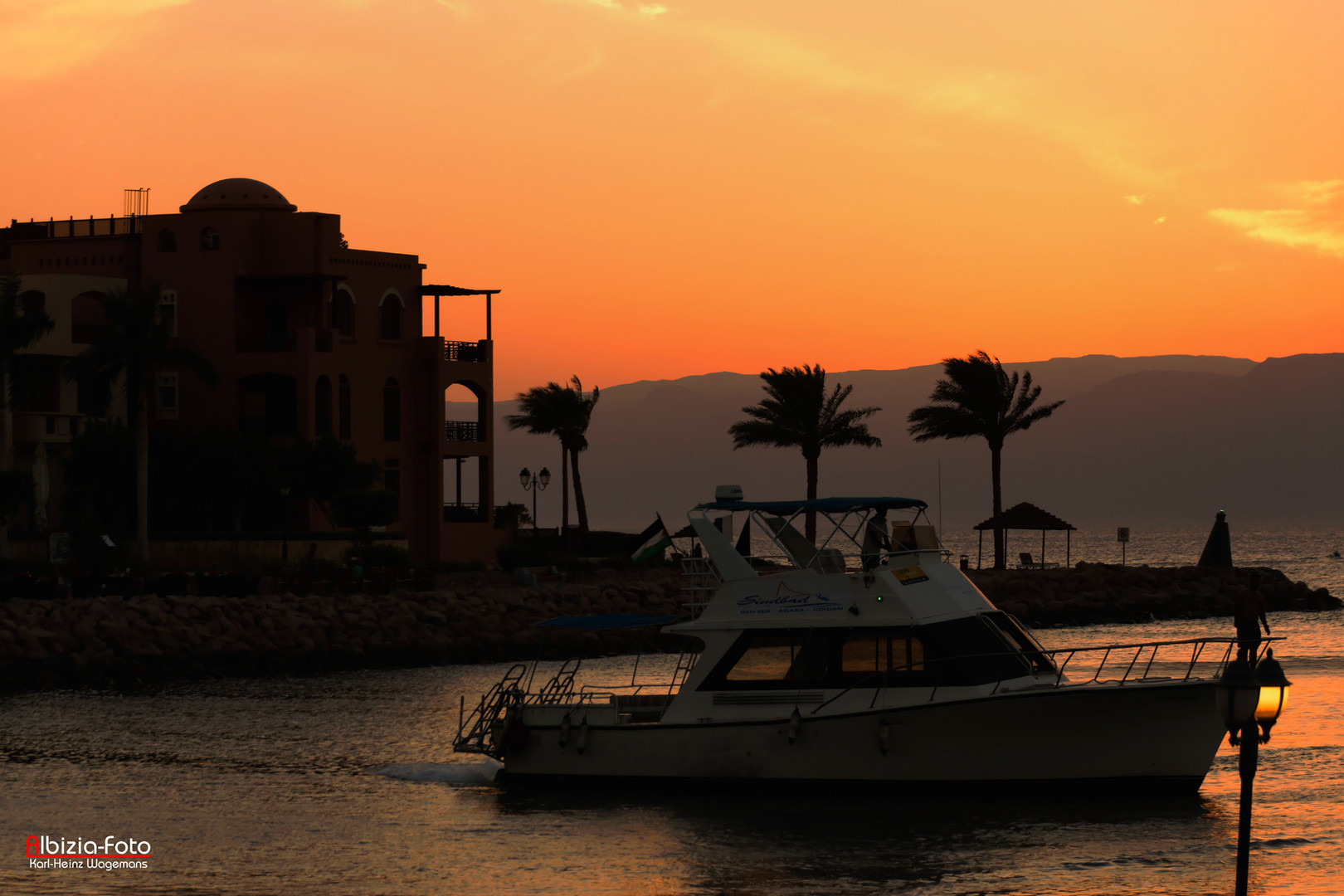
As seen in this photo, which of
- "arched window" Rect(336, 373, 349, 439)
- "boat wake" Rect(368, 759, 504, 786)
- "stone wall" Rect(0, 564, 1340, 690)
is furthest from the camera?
"arched window" Rect(336, 373, 349, 439)

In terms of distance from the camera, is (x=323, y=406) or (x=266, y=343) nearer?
(x=323, y=406)

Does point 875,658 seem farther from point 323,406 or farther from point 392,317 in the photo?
point 392,317

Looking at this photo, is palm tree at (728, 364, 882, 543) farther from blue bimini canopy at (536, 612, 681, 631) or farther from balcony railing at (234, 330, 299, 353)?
blue bimini canopy at (536, 612, 681, 631)

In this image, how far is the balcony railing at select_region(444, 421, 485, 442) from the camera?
6153 centimetres

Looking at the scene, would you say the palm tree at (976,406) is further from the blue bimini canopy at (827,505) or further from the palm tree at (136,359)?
the blue bimini canopy at (827,505)

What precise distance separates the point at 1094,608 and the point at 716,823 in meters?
39.0

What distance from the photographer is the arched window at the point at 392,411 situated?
5959 cm

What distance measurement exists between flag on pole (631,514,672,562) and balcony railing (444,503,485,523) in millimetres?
40065

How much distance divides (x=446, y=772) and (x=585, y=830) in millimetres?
4809

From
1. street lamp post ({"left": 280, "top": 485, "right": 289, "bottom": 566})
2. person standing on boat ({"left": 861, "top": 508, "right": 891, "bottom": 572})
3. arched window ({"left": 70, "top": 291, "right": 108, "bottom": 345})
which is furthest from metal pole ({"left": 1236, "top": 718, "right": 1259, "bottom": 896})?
arched window ({"left": 70, "top": 291, "right": 108, "bottom": 345})

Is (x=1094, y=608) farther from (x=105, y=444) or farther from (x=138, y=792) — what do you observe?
(x=138, y=792)

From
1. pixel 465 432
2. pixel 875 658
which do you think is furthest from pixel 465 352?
pixel 875 658

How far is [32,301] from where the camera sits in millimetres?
53500

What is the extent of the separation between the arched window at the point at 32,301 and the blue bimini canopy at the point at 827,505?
128 ft
